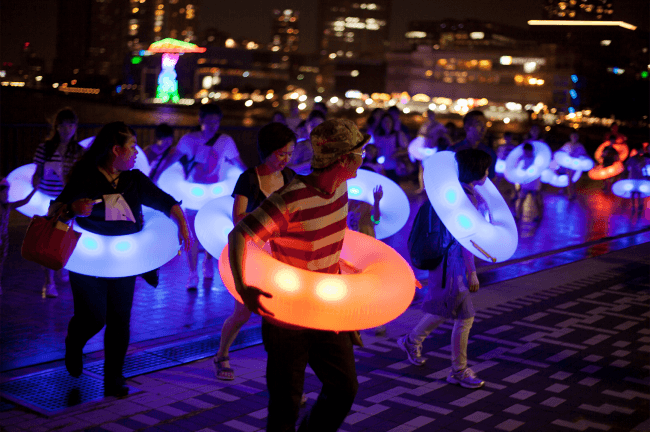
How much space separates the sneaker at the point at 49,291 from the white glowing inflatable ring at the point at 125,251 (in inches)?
108

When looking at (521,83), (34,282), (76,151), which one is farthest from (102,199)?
(521,83)

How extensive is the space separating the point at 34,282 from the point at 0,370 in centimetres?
271

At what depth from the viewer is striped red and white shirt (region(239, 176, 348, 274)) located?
312 cm

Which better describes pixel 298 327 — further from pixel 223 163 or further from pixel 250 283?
pixel 223 163

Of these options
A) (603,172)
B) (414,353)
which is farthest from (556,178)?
(414,353)

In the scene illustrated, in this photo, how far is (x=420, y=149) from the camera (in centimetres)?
1781

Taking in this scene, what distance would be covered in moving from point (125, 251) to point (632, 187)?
550 inches

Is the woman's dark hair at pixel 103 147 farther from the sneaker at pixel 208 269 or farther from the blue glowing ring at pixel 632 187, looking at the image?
the blue glowing ring at pixel 632 187

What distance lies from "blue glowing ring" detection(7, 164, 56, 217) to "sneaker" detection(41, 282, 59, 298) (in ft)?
2.53

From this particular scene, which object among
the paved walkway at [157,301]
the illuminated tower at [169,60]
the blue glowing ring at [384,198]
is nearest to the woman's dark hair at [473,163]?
the blue glowing ring at [384,198]

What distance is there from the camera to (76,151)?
6582 millimetres

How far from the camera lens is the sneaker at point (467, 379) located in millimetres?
5188

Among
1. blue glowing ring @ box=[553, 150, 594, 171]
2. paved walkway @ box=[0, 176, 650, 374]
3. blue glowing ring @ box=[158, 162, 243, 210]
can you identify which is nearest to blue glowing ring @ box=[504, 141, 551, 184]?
paved walkway @ box=[0, 176, 650, 374]

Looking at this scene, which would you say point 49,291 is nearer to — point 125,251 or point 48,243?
point 125,251
